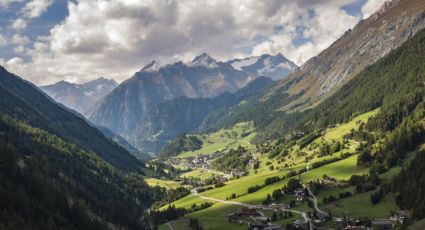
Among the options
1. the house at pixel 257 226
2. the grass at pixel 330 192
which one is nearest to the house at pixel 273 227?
the house at pixel 257 226

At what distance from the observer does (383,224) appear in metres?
132

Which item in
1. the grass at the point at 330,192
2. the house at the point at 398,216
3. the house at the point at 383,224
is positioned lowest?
the house at the point at 383,224

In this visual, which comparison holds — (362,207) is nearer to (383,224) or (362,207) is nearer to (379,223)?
(379,223)

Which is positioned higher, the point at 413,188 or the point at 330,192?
the point at 330,192

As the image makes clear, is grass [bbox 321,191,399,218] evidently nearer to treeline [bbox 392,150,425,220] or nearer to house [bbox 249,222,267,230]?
treeline [bbox 392,150,425,220]

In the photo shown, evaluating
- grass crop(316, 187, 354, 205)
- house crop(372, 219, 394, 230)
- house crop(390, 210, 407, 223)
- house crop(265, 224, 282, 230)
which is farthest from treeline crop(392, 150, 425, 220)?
house crop(265, 224, 282, 230)

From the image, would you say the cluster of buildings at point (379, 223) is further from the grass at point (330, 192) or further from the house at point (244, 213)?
the house at point (244, 213)

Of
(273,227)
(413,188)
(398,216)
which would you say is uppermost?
(413,188)

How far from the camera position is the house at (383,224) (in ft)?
424

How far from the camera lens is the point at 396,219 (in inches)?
5310

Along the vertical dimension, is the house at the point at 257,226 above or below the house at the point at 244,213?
below

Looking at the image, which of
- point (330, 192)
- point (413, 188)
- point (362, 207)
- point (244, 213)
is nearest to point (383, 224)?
point (413, 188)

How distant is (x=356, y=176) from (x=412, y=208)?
5667 centimetres

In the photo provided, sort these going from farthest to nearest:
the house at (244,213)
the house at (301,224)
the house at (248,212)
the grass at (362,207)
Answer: the house at (248,212) → the house at (244,213) → the grass at (362,207) → the house at (301,224)
